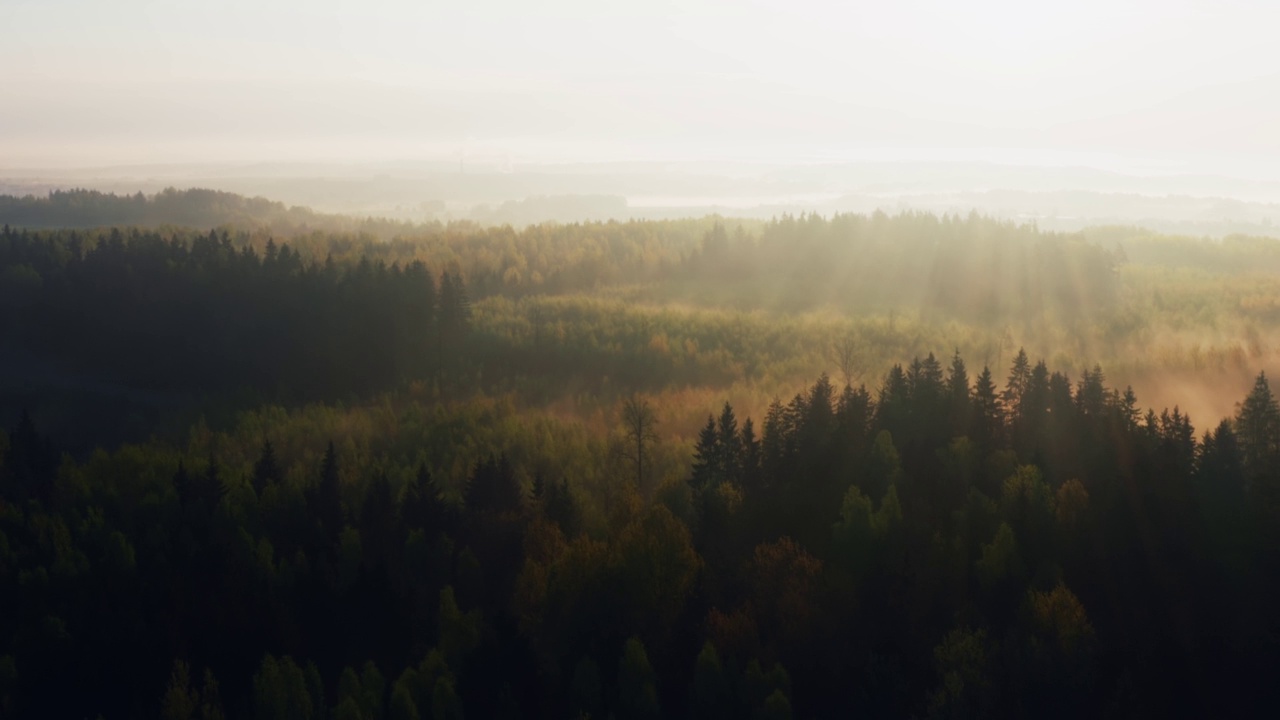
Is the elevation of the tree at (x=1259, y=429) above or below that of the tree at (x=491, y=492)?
above

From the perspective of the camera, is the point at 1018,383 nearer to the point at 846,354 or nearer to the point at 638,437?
the point at 638,437

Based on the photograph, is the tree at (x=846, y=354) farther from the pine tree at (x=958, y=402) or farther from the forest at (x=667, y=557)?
the pine tree at (x=958, y=402)

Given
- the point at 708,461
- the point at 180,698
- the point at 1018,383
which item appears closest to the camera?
the point at 180,698

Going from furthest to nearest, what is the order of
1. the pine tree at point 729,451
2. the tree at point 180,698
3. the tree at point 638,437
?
the tree at point 638,437
the pine tree at point 729,451
the tree at point 180,698

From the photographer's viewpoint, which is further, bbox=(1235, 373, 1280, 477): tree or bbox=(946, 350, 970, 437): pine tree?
bbox=(946, 350, 970, 437): pine tree

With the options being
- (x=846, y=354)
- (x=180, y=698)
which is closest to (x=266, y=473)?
(x=180, y=698)

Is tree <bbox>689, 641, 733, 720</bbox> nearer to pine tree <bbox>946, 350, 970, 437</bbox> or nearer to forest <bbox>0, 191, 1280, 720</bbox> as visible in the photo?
forest <bbox>0, 191, 1280, 720</bbox>

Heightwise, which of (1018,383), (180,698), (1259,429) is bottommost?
(180,698)

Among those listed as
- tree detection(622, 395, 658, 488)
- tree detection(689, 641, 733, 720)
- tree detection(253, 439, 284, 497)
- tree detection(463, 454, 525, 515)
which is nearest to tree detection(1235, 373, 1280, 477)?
Answer: tree detection(689, 641, 733, 720)

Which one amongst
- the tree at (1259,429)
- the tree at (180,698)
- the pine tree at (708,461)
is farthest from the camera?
the pine tree at (708,461)

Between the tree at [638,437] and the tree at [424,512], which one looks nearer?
A: the tree at [424,512]

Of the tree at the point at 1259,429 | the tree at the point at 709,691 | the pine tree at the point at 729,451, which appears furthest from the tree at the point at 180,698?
the tree at the point at 1259,429

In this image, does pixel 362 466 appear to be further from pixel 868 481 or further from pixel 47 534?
pixel 868 481
